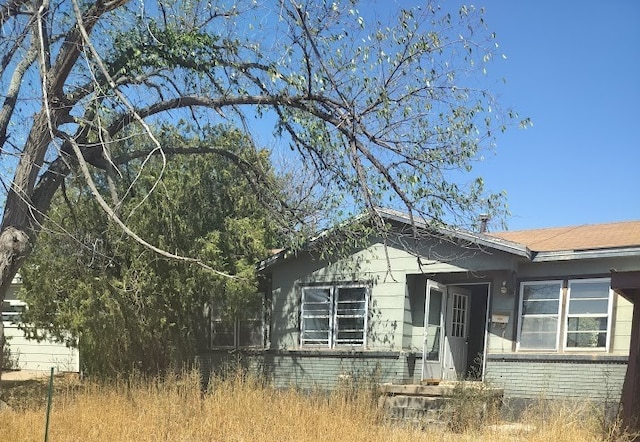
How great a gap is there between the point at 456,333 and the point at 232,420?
7.09m

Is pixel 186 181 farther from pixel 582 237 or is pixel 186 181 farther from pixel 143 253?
pixel 582 237

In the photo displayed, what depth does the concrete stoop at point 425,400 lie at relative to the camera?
11.3 m

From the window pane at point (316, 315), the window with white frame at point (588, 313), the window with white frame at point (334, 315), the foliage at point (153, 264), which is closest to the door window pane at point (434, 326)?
the window with white frame at point (334, 315)

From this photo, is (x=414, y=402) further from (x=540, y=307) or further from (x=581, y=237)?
(x=581, y=237)

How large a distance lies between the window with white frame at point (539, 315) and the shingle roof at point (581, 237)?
76 cm

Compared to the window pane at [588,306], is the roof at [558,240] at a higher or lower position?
higher

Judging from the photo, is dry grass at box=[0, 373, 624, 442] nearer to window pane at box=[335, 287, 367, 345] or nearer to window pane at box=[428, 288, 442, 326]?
window pane at box=[428, 288, 442, 326]

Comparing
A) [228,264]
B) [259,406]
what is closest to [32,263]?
[228,264]

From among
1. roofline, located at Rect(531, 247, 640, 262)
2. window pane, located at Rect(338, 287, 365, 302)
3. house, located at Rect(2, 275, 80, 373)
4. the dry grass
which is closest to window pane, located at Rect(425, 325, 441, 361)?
window pane, located at Rect(338, 287, 365, 302)

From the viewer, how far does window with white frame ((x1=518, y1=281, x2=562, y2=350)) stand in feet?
42.3

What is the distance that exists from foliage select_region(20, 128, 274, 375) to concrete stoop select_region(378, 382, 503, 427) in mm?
3620

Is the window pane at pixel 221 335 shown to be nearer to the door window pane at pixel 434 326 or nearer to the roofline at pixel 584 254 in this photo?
the door window pane at pixel 434 326

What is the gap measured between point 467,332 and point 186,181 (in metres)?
7.14

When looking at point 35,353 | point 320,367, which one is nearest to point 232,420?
point 320,367
